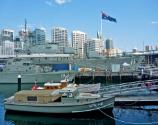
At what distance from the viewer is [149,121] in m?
26.1

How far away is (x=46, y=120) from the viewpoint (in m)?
29.0

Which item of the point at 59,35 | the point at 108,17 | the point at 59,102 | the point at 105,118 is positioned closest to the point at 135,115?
the point at 105,118

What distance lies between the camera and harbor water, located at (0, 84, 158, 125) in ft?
87.8

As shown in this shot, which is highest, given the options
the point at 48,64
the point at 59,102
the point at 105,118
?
the point at 48,64

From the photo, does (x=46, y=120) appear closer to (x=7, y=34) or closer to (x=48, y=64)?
(x=48, y=64)

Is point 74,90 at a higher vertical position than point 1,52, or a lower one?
→ lower

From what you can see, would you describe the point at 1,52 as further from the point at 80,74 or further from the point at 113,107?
the point at 113,107

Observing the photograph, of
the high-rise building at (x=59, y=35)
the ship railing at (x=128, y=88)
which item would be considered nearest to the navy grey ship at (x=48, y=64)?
the ship railing at (x=128, y=88)

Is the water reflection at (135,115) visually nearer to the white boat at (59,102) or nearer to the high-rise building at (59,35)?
the white boat at (59,102)

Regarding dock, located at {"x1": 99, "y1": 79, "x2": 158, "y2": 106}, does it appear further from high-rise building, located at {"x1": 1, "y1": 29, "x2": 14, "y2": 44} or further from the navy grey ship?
high-rise building, located at {"x1": 1, "y1": 29, "x2": 14, "y2": 44}

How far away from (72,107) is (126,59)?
6082 cm

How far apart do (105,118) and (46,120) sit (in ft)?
17.0

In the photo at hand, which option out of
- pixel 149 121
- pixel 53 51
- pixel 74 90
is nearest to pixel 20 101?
pixel 74 90

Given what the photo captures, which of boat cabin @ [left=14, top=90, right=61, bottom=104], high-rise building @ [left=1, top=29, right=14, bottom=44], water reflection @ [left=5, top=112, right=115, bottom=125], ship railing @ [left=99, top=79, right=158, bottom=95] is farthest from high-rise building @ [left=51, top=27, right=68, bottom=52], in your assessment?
water reflection @ [left=5, top=112, right=115, bottom=125]
